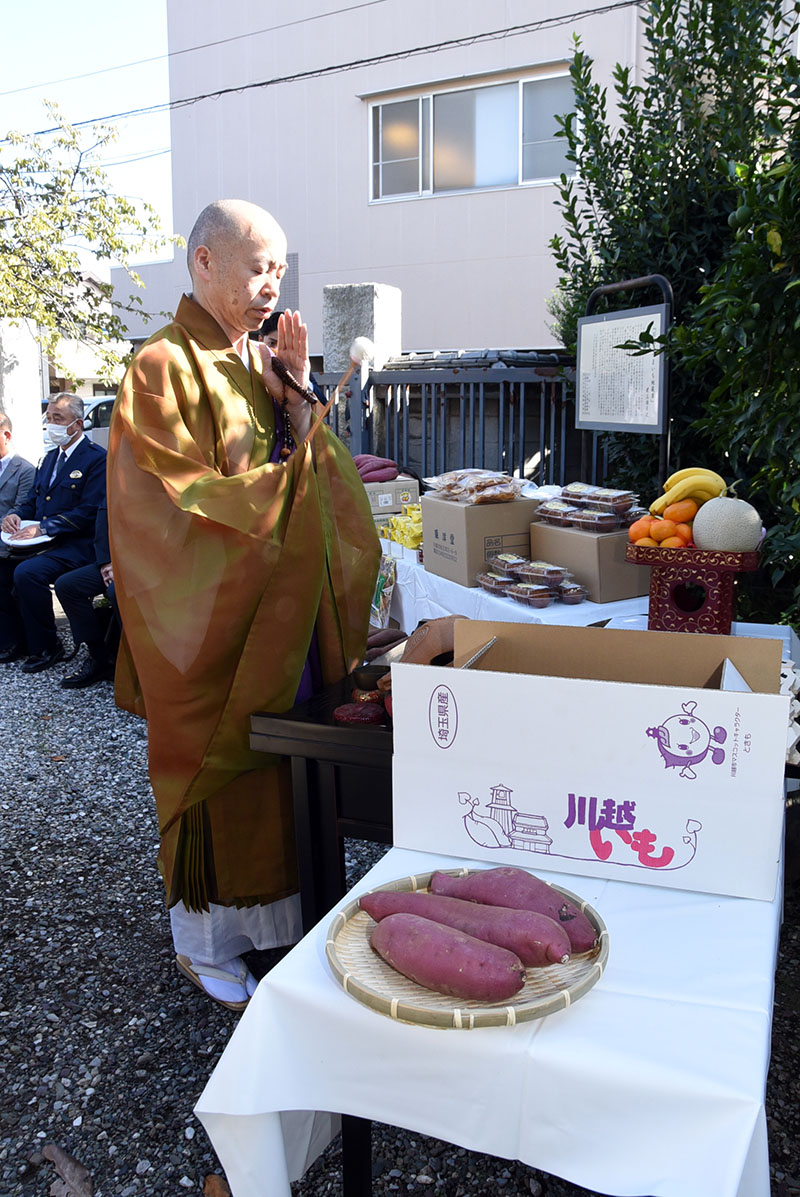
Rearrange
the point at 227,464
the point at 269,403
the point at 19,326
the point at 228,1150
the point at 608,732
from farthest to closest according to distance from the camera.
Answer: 1. the point at 19,326
2. the point at 269,403
3. the point at 227,464
4. the point at 608,732
5. the point at 228,1150

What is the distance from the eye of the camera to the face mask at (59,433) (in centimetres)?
569

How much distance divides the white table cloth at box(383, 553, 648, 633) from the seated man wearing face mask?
2459mm

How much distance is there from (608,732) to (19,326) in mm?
8474

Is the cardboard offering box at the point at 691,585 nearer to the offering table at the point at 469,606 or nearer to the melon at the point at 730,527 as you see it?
the melon at the point at 730,527

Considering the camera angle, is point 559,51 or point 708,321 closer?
point 708,321

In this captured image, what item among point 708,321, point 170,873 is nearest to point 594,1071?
point 170,873

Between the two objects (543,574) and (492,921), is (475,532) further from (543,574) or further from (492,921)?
(492,921)

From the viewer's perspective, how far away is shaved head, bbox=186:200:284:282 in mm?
2186

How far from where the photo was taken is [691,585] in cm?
245

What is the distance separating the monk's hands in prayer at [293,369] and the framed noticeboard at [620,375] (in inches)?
59.1

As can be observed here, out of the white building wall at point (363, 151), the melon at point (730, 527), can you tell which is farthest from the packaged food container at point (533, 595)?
the white building wall at point (363, 151)

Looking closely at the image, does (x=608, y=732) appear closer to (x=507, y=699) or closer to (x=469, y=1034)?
(x=507, y=699)

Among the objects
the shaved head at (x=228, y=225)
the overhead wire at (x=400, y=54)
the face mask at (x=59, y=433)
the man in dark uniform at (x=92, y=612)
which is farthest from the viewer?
the overhead wire at (x=400, y=54)

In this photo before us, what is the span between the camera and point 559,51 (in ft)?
35.0
